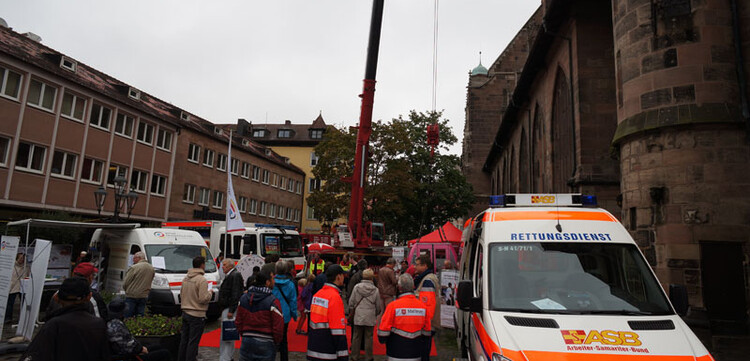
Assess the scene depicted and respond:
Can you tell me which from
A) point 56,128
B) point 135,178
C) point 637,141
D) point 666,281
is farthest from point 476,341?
point 135,178

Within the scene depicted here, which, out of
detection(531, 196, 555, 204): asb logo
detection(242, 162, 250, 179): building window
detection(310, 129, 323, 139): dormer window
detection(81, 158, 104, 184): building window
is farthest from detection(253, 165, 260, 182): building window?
detection(531, 196, 555, 204): asb logo

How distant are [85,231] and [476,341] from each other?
61.8 ft

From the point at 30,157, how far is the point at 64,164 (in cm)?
183

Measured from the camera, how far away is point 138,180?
29031mm

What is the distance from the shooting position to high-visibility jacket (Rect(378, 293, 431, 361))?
550cm

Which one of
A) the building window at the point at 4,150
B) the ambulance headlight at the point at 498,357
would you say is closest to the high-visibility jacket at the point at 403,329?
the ambulance headlight at the point at 498,357

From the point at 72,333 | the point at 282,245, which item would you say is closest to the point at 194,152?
the point at 282,245

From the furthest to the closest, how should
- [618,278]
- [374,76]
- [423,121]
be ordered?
[423,121], [374,76], [618,278]

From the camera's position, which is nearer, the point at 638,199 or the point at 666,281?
the point at 666,281

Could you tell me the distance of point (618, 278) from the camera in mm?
4602

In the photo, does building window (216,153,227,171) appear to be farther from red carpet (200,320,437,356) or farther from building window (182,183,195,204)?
red carpet (200,320,437,356)

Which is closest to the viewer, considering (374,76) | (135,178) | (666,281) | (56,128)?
(666,281)

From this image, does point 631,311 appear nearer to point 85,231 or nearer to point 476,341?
point 476,341

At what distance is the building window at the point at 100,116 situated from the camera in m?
25.7
